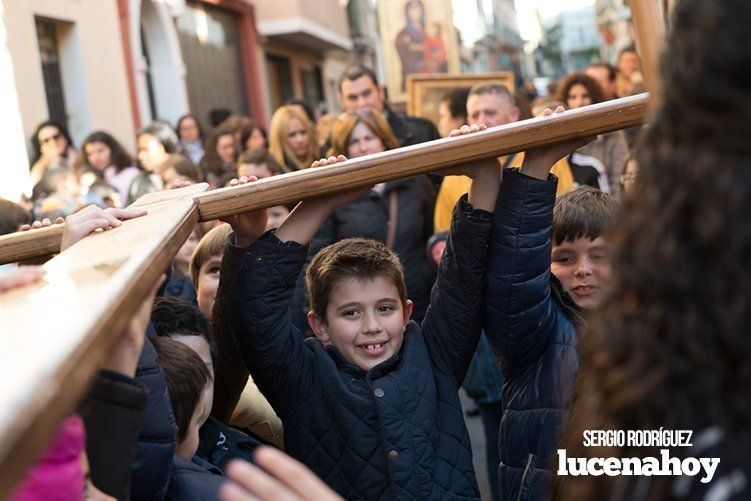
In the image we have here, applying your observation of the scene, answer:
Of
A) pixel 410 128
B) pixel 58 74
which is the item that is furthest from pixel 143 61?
pixel 410 128

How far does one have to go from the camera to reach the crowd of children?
38.9 inches

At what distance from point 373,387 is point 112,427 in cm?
118

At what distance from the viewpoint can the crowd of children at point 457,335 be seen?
987 mm

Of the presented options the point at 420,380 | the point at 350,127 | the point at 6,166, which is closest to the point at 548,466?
the point at 420,380

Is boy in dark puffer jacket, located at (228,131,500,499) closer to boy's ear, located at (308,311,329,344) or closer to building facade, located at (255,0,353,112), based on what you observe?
boy's ear, located at (308,311,329,344)

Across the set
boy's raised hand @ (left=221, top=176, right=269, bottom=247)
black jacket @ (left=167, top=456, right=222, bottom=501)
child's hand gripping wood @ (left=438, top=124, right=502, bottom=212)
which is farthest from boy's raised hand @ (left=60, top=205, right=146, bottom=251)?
child's hand gripping wood @ (left=438, top=124, right=502, bottom=212)

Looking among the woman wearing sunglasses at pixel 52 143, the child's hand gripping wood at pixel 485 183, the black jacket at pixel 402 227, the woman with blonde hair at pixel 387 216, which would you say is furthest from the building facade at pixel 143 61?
the child's hand gripping wood at pixel 485 183

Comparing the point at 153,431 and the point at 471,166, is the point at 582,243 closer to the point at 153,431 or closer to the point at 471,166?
the point at 471,166

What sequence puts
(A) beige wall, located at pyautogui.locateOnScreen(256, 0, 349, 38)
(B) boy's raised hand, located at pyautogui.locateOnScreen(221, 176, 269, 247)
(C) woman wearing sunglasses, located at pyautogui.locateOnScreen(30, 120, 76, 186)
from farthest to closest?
1. (A) beige wall, located at pyautogui.locateOnScreen(256, 0, 349, 38)
2. (C) woman wearing sunglasses, located at pyautogui.locateOnScreen(30, 120, 76, 186)
3. (B) boy's raised hand, located at pyautogui.locateOnScreen(221, 176, 269, 247)

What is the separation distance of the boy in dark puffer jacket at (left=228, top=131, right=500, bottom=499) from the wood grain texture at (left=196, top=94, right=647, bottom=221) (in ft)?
0.63

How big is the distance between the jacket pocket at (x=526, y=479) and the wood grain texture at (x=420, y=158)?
0.83 m

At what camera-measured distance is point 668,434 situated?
106 centimetres

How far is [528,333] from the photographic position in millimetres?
2742

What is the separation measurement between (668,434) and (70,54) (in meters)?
12.3
